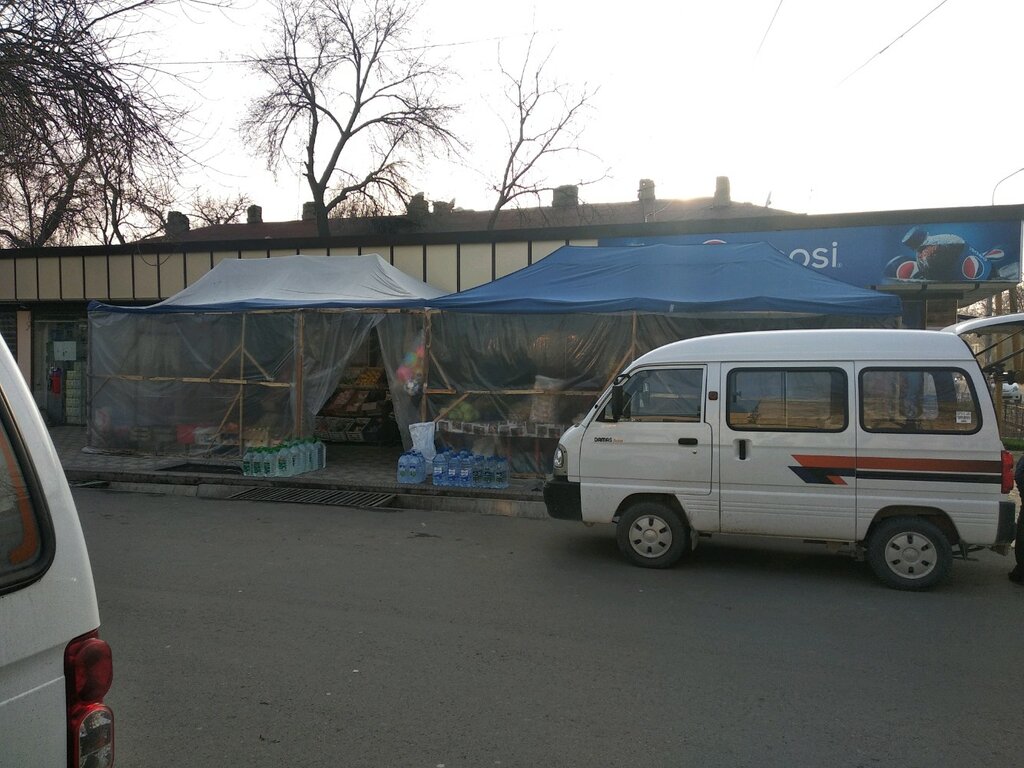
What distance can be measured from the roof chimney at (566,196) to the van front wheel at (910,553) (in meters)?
21.5

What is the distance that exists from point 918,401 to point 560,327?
555cm

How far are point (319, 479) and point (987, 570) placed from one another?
8.32 metres

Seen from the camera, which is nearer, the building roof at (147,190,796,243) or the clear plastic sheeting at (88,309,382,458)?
the clear plastic sheeting at (88,309,382,458)

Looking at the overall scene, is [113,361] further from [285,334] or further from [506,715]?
[506,715]

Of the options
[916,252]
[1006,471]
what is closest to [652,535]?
[1006,471]

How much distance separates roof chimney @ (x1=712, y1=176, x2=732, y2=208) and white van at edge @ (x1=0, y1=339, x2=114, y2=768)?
33676 millimetres

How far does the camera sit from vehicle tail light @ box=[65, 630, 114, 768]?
1886mm

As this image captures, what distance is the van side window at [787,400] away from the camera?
636cm

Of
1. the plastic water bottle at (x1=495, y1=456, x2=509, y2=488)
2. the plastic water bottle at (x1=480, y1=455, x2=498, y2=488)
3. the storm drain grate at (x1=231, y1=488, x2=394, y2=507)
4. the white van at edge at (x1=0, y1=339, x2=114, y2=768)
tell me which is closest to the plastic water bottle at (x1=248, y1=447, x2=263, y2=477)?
the storm drain grate at (x1=231, y1=488, x2=394, y2=507)

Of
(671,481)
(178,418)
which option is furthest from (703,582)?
(178,418)

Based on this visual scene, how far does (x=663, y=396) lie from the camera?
689cm

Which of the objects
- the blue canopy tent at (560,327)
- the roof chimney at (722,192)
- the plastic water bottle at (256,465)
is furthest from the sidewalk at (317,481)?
the roof chimney at (722,192)

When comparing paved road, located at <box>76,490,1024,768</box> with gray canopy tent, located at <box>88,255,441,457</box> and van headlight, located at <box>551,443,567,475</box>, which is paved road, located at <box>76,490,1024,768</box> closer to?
van headlight, located at <box>551,443,567,475</box>

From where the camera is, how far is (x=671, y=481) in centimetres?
668
